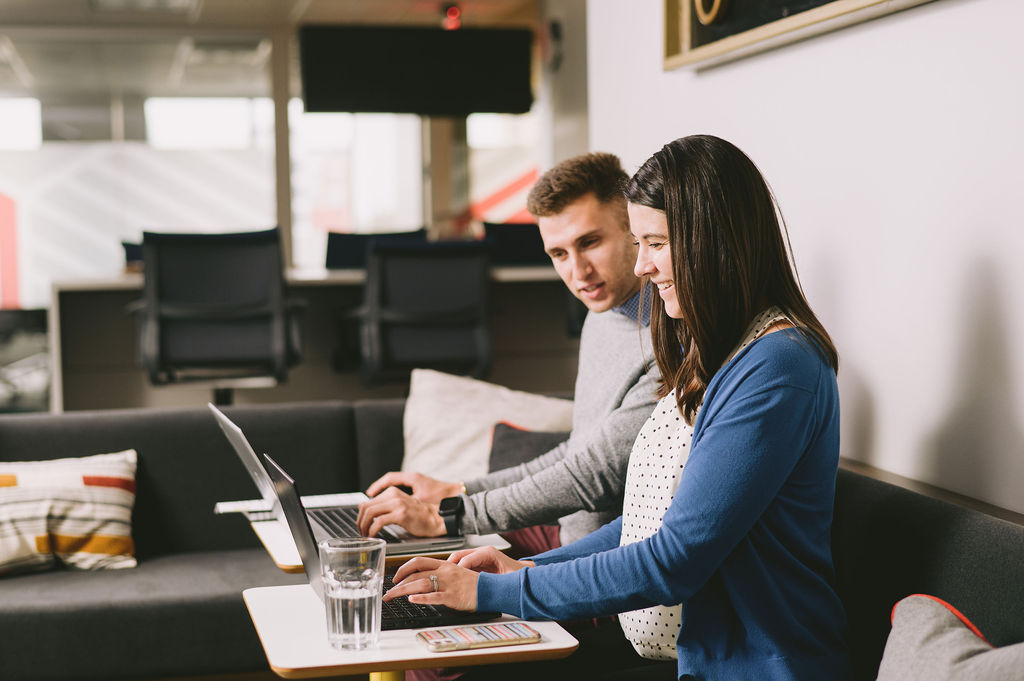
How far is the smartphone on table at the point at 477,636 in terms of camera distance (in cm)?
114

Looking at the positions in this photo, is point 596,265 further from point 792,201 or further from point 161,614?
point 161,614

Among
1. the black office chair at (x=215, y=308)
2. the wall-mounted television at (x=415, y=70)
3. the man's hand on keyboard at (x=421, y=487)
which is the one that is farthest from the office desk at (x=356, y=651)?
the wall-mounted television at (x=415, y=70)

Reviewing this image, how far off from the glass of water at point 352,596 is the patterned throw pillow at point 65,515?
1.55 meters

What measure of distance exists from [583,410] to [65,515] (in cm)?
130

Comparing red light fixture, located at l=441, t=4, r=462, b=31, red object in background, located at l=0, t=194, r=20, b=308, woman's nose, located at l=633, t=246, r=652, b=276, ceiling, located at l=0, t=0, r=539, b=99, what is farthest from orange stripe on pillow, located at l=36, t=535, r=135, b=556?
red object in background, located at l=0, t=194, r=20, b=308

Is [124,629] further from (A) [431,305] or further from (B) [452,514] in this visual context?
(A) [431,305]

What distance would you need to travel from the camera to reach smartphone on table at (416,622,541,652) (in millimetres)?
1141

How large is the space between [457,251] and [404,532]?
9.95ft

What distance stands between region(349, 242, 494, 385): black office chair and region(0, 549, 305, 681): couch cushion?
7.08 ft

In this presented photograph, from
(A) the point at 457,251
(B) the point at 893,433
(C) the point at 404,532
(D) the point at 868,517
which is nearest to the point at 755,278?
(D) the point at 868,517

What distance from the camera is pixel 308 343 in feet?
17.2

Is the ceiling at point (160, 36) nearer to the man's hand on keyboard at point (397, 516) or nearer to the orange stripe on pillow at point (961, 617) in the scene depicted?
the man's hand on keyboard at point (397, 516)

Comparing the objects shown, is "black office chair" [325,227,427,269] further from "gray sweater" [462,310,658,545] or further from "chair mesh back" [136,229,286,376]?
"gray sweater" [462,310,658,545]

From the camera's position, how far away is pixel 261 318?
4.43 m
